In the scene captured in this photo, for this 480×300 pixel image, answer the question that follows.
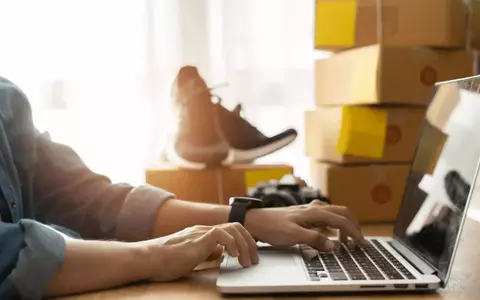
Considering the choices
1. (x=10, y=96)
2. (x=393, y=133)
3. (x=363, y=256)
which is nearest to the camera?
(x=363, y=256)

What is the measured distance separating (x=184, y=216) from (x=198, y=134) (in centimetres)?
38

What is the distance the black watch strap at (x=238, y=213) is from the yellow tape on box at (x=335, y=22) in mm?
484

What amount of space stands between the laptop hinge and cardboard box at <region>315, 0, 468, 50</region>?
1.52 feet

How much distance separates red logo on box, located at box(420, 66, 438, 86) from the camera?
124 centimetres

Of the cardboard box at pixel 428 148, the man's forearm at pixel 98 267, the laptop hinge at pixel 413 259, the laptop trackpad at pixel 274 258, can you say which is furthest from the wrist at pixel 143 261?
the cardboard box at pixel 428 148

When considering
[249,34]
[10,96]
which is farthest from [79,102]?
[10,96]

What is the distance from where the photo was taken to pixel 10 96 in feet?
3.19

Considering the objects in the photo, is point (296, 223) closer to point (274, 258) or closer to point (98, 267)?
point (274, 258)

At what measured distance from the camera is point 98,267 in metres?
0.70

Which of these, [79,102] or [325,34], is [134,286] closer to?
[325,34]

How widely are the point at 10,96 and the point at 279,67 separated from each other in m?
0.85

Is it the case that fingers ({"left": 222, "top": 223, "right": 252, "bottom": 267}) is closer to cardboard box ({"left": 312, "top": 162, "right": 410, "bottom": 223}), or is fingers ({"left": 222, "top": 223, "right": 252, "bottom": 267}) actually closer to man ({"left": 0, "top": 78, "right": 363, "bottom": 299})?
man ({"left": 0, "top": 78, "right": 363, "bottom": 299})

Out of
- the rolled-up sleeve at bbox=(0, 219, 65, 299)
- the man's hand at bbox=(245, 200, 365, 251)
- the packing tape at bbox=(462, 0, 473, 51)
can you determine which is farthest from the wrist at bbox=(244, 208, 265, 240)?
the packing tape at bbox=(462, 0, 473, 51)

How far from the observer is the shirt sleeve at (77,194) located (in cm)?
101
